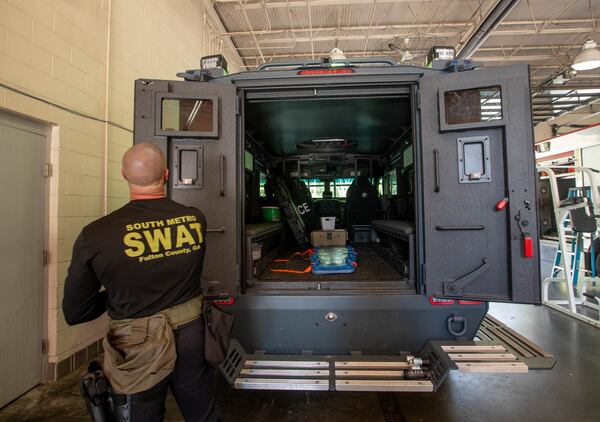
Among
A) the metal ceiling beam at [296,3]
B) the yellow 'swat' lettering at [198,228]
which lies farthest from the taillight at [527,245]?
the metal ceiling beam at [296,3]

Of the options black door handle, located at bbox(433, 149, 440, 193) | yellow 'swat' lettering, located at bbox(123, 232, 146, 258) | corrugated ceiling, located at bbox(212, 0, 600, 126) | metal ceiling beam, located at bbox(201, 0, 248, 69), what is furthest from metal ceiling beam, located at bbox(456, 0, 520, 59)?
yellow 'swat' lettering, located at bbox(123, 232, 146, 258)

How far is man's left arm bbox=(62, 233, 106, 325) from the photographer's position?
128 centimetres

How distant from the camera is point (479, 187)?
2.10 m

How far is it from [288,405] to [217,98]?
2.49 metres

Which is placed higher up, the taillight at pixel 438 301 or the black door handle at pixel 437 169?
the black door handle at pixel 437 169

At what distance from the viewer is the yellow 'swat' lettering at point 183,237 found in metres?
1.43

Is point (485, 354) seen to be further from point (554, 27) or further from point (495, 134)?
point (554, 27)

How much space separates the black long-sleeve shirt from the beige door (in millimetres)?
1722

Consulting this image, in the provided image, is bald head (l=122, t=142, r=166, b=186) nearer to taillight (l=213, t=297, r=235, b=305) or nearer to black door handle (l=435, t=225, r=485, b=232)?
taillight (l=213, t=297, r=235, b=305)

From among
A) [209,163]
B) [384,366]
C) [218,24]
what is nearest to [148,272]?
[209,163]

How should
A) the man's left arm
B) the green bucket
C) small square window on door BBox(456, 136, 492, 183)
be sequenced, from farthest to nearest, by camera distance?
the green bucket < small square window on door BBox(456, 136, 492, 183) < the man's left arm

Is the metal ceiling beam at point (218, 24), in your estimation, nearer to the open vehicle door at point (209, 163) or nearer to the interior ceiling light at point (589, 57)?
the open vehicle door at point (209, 163)

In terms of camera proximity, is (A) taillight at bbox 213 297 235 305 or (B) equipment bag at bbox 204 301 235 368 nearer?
(B) equipment bag at bbox 204 301 235 368

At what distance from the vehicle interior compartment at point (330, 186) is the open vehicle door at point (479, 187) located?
341 mm
